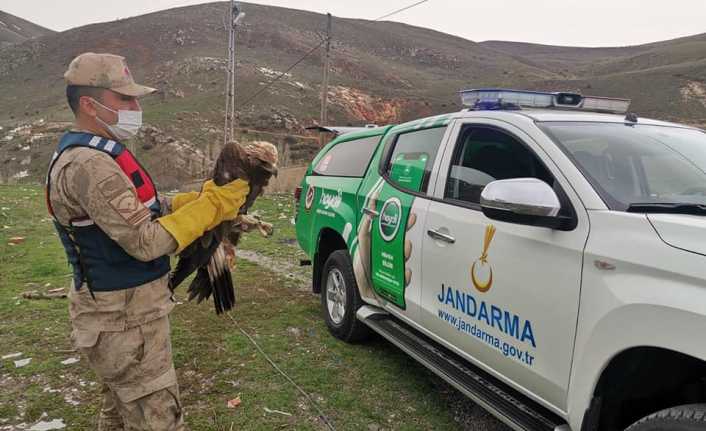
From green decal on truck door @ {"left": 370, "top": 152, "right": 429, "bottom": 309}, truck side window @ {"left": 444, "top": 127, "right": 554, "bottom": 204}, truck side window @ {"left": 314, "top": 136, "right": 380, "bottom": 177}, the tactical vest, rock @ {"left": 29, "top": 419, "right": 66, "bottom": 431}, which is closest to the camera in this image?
the tactical vest

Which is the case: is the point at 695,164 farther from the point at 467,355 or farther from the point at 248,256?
the point at 248,256

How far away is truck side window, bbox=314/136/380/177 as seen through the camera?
4.24 meters

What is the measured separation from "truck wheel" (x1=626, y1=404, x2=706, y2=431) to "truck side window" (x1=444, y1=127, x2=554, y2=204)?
1.17 meters

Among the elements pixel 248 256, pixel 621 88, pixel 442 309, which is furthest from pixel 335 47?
pixel 442 309

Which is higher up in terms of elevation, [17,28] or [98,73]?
[17,28]

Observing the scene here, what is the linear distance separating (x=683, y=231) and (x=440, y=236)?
1.32m

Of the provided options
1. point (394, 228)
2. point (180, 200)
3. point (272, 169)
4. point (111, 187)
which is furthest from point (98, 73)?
point (394, 228)

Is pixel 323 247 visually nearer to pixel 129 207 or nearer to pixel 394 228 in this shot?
pixel 394 228

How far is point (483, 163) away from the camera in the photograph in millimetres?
2920

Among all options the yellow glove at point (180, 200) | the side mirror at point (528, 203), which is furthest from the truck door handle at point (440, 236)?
the yellow glove at point (180, 200)

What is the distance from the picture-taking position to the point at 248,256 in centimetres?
753

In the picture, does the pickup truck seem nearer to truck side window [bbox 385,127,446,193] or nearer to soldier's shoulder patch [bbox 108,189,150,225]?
truck side window [bbox 385,127,446,193]

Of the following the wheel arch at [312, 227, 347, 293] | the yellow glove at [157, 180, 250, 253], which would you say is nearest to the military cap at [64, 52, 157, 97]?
the yellow glove at [157, 180, 250, 253]

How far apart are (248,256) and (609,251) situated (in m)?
6.19
